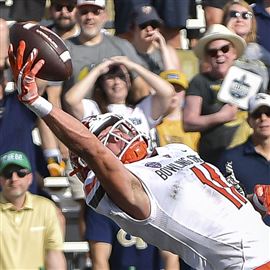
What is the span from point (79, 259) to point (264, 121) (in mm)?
1596

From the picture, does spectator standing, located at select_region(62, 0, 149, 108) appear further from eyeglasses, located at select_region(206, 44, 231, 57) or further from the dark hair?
eyeglasses, located at select_region(206, 44, 231, 57)

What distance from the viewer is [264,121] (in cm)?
673

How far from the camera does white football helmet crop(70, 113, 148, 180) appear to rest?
16.4ft

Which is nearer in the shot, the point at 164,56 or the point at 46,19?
the point at 164,56

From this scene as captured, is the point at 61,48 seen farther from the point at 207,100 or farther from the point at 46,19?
the point at 46,19

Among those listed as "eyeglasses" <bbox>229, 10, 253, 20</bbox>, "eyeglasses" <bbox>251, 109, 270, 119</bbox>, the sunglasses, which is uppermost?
the sunglasses

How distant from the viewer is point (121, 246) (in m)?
6.85

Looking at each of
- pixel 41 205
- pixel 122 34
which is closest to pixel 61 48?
pixel 41 205

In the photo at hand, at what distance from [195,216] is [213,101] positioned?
7.70 ft

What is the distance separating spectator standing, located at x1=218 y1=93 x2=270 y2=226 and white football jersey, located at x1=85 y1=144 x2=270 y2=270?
5.60 ft

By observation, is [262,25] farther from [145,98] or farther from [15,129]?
[15,129]

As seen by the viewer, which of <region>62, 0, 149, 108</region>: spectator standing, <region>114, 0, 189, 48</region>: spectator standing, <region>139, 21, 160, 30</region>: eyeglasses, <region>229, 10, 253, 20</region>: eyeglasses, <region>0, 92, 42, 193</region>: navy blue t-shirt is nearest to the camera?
<region>0, 92, 42, 193</region>: navy blue t-shirt

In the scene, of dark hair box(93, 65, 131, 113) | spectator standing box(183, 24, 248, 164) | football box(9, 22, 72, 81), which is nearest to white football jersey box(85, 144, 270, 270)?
football box(9, 22, 72, 81)

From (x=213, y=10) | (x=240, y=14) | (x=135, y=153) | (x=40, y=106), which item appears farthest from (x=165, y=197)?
(x=213, y=10)
